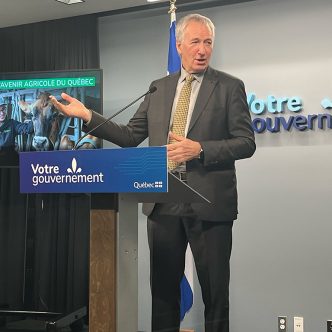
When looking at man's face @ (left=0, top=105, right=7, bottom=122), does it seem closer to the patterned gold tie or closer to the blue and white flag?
the blue and white flag

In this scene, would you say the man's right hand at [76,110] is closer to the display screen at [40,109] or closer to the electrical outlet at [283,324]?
the display screen at [40,109]

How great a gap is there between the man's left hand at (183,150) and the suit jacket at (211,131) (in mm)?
53

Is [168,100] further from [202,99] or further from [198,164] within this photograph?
[198,164]

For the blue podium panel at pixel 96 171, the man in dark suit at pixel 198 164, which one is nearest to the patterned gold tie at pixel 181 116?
the man in dark suit at pixel 198 164

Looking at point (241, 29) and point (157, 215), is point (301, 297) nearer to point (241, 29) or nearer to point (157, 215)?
point (157, 215)

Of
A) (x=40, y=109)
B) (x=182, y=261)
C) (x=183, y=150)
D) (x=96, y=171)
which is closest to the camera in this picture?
(x=96, y=171)

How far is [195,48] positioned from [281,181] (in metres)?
1.12

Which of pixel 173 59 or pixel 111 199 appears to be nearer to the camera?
pixel 111 199

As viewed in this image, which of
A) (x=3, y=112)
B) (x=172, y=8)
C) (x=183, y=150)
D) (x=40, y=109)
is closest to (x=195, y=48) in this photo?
(x=172, y=8)

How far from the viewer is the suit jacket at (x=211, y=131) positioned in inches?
116

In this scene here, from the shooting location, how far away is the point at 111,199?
4.77 ft

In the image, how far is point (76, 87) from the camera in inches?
144

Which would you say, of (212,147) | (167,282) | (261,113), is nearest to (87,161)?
(212,147)

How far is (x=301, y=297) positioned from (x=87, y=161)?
7.88 ft
